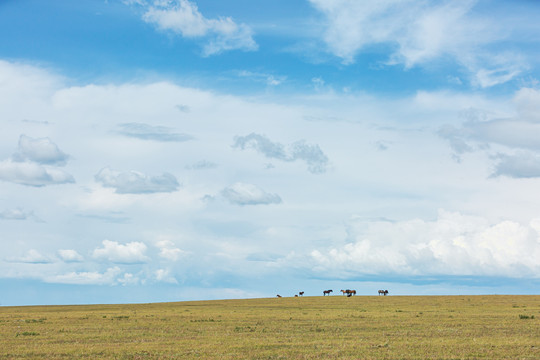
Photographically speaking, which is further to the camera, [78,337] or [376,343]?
[78,337]

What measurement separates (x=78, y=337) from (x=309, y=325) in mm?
17234

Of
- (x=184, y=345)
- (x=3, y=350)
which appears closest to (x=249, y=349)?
(x=184, y=345)

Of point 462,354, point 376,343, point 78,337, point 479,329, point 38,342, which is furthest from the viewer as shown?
point 479,329

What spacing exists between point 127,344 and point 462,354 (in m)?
18.2

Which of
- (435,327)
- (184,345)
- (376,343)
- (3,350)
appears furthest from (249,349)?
(435,327)

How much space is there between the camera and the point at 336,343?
30.5 m

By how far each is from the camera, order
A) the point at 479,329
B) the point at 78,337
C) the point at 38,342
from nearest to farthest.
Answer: the point at 38,342
the point at 78,337
the point at 479,329

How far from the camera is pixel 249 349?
92.6ft

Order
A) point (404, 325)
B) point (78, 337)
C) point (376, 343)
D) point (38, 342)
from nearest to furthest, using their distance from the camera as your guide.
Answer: point (376, 343) → point (38, 342) → point (78, 337) → point (404, 325)

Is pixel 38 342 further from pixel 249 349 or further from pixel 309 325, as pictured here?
pixel 309 325

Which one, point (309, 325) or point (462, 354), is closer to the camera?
point (462, 354)

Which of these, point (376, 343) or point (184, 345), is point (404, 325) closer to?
point (376, 343)

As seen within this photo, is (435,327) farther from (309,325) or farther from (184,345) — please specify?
(184,345)

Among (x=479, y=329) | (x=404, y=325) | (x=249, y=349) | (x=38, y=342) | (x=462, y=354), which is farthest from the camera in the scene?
(x=404, y=325)
